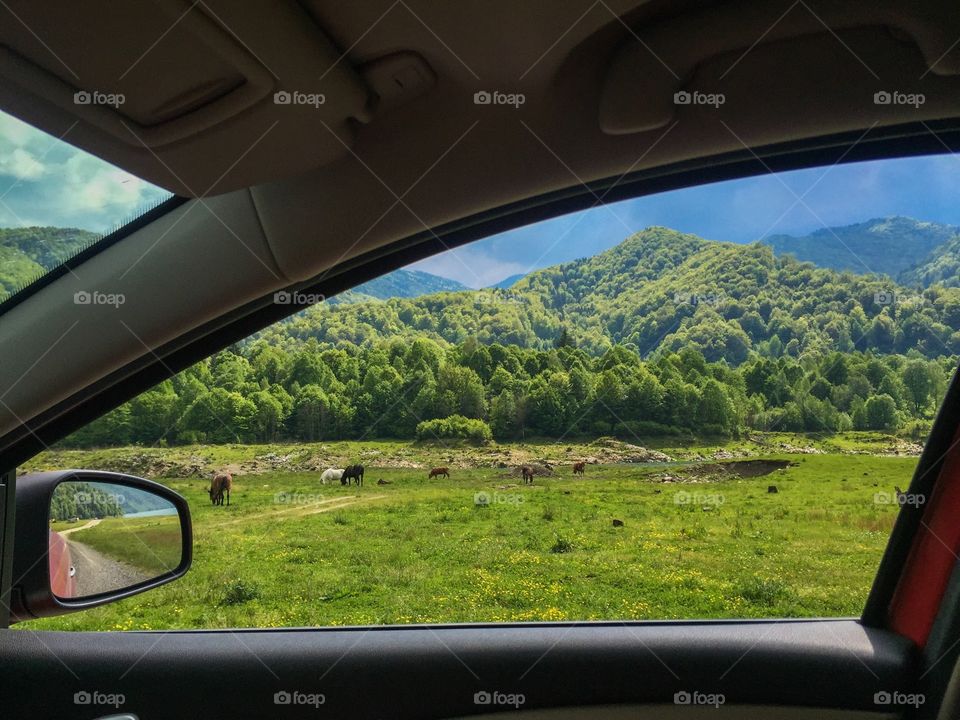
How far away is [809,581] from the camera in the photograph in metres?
2.46

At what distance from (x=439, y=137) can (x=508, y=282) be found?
994mm

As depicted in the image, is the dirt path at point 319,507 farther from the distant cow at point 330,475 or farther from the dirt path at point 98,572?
the dirt path at point 98,572

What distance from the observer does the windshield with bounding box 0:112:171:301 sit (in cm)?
150

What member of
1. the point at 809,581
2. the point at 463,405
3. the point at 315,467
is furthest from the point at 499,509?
the point at 809,581

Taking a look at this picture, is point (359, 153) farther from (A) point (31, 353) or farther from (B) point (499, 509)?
(B) point (499, 509)

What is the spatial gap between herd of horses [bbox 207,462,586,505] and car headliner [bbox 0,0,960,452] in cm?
114

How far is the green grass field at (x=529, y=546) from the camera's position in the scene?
7.86 ft

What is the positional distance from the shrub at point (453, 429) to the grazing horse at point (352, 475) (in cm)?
27

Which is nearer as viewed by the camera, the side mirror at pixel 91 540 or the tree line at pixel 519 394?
the side mirror at pixel 91 540

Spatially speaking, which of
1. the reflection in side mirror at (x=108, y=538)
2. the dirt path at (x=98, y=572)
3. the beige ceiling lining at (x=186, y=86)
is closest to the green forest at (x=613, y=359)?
the reflection in side mirror at (x=108, y=538)

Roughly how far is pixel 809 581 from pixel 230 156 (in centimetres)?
240

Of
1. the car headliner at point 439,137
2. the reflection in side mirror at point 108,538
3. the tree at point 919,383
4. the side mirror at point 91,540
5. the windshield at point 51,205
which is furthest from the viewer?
the tree at point 919,383

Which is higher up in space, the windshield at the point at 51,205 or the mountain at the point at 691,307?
the windshield at the point at 51,205

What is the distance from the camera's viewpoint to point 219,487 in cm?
265
